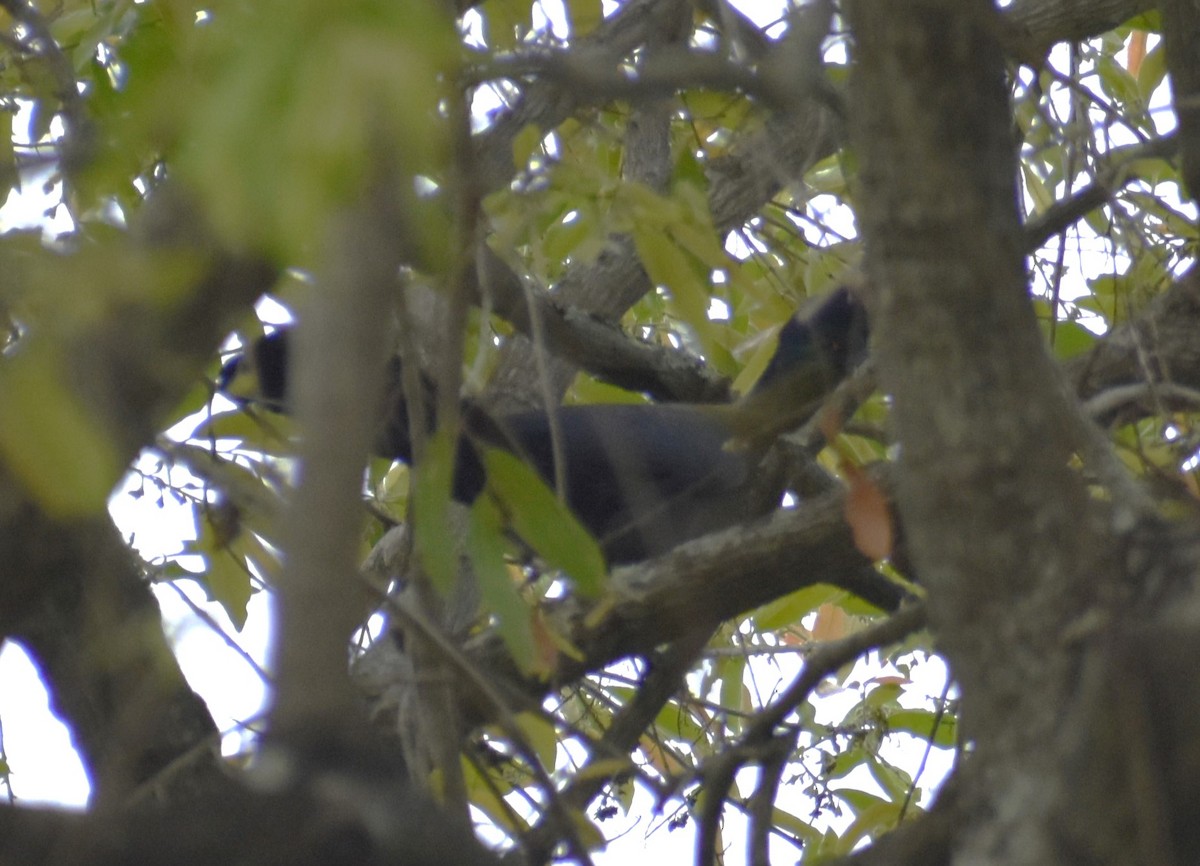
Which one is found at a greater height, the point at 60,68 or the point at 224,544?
the point at 60,68

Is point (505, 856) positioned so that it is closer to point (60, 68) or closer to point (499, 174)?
point (60, 68)

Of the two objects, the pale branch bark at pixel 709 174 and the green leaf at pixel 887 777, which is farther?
the green leaf at pixel 887 777

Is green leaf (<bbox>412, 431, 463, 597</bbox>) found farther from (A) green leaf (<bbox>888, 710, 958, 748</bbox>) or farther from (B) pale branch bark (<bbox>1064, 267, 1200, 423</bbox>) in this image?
(A) green leaf (<bbox>888, 710, 958, 748</bbox>)

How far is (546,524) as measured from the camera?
3.89ft

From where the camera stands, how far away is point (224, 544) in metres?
1.35

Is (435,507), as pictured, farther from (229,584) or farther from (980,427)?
(229,584)

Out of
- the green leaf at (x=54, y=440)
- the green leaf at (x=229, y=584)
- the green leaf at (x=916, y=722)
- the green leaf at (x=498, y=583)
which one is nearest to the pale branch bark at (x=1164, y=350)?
the green leaf at (x=916, y=722)

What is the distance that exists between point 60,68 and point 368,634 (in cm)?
102

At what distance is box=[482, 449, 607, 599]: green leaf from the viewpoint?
117cm

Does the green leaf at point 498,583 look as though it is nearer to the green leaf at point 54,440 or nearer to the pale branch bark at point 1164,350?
the green leaf at point 54,440

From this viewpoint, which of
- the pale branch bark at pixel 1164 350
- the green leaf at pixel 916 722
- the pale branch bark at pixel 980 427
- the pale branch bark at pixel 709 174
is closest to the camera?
the pale branch bark at pixel 980 427

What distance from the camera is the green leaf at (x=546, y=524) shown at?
1.17 meters

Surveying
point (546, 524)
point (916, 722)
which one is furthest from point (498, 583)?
point (916, 722)

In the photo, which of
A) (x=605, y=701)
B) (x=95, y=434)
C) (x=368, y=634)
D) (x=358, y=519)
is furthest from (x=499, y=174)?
(x=358, y=519)
